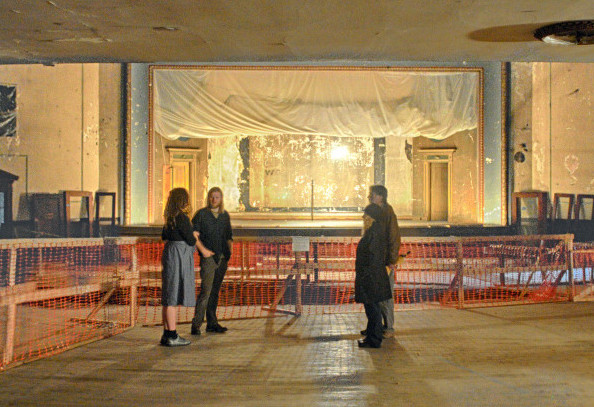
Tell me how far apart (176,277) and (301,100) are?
10.2 m

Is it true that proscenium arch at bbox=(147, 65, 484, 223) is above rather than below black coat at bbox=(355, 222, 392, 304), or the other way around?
above

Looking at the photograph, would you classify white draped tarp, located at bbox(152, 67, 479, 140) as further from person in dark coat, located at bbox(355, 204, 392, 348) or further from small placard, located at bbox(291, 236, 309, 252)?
person in dark coat, located at bbox(355, 204, 392, 348)

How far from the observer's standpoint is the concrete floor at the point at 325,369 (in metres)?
4.05

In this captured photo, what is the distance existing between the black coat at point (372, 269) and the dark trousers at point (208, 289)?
154 centimetres

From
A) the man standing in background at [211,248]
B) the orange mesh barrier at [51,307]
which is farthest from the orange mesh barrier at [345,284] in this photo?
the man standing in background at [211,248]

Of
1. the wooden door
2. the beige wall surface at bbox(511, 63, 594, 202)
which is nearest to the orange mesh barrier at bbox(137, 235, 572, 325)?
the beige wall surface at bbox(511, 63, 594, 202)

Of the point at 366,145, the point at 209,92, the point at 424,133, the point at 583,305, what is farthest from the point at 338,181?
the point at 583,305

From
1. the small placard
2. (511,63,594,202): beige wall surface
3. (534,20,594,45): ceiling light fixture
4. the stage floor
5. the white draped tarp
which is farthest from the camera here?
the white draped tarp

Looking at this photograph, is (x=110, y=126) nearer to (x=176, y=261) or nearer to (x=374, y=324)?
(x=176, y=261)

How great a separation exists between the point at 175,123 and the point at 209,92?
1175mm

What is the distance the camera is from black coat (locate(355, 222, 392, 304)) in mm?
5555

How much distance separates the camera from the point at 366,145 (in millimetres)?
19781

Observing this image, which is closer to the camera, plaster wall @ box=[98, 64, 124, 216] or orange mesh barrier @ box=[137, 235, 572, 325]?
orange mesh barrier @ box=[137, 235, 572, 325]

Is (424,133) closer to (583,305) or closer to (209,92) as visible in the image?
(209,92)
